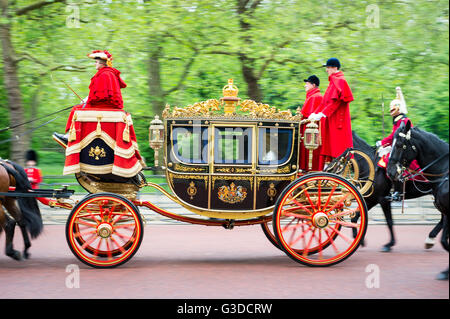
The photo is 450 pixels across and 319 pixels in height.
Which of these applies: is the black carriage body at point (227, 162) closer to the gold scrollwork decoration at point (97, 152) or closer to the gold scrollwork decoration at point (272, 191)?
the gold scrollwork decoration at point (272, 191)

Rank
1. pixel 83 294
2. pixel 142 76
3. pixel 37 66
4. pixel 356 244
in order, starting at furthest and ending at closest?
pixel 142 76
pixel 37 66
pixel 356 244
pixel 83 294

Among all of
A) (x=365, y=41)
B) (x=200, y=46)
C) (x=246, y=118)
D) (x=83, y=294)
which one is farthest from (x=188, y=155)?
(x=365, y=41)

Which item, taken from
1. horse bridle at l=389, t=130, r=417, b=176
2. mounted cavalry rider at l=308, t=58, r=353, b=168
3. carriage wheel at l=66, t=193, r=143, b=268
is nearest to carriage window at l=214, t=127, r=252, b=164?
mounted cavalry rider at l=308, t=58, r=353, b=168

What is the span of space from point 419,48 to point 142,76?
5994mm

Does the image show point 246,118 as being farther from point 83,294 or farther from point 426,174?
point 83,294

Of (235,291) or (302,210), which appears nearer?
(235,291)

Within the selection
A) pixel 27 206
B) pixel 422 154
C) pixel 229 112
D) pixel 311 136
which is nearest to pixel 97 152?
pixel 27 206

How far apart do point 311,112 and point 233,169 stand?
1379 mm

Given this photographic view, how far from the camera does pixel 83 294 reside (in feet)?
15.7

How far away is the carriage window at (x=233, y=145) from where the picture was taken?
5.97 metres

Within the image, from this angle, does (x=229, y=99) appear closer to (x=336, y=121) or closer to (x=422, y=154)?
(x=336, y=121)

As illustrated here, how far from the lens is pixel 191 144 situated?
605 centimetres

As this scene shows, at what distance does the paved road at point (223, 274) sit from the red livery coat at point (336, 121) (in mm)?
1424

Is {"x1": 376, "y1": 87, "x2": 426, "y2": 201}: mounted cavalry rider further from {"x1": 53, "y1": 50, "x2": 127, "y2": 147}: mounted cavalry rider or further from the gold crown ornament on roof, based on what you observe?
{"x1": 53, "y1": 50, "x2": 127, "y2": 147}: mounted cavalry rider
